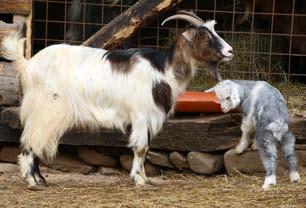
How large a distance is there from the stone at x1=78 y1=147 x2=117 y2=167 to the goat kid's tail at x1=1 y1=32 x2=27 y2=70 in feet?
4.47

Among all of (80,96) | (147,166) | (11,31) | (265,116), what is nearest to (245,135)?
(265,116)

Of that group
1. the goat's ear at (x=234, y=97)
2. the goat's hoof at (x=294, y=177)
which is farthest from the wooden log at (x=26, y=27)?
the goat's hoof at (x=294, y=177)

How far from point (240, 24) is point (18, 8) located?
3027mm

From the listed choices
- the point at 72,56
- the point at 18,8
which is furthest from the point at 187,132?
the point at 18,8

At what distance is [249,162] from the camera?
758 cm

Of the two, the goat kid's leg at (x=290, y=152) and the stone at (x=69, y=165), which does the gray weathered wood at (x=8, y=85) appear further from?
the goat kid's leg at (x=290, y=152)

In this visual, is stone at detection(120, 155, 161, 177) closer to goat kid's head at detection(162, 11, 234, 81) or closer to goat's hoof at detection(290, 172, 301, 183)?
goat kid's head at detection(162, 11, 234, 81)

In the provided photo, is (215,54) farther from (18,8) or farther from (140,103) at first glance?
(18,8)

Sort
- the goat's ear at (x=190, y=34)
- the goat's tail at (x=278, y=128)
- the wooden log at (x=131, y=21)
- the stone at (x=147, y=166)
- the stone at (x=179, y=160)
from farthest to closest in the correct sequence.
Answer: the stone at (x=147, y=166) < the stone at (x=179, y=160) < the wooden log at (x=131, y=21) < the goat's ear at (x=190, y=34) < the goat's tail at (x=278, y=128)

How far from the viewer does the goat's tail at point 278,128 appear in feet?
21.7

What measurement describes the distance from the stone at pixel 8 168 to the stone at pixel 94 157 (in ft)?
2.13

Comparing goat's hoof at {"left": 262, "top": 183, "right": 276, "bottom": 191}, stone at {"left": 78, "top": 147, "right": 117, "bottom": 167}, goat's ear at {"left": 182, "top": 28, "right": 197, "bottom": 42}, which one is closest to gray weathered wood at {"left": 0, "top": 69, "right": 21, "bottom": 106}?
stone at {"left": 78, "top": 147, "right": 117, "bottom": 167}

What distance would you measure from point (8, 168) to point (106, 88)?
172cm

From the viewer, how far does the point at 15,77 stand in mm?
7559
